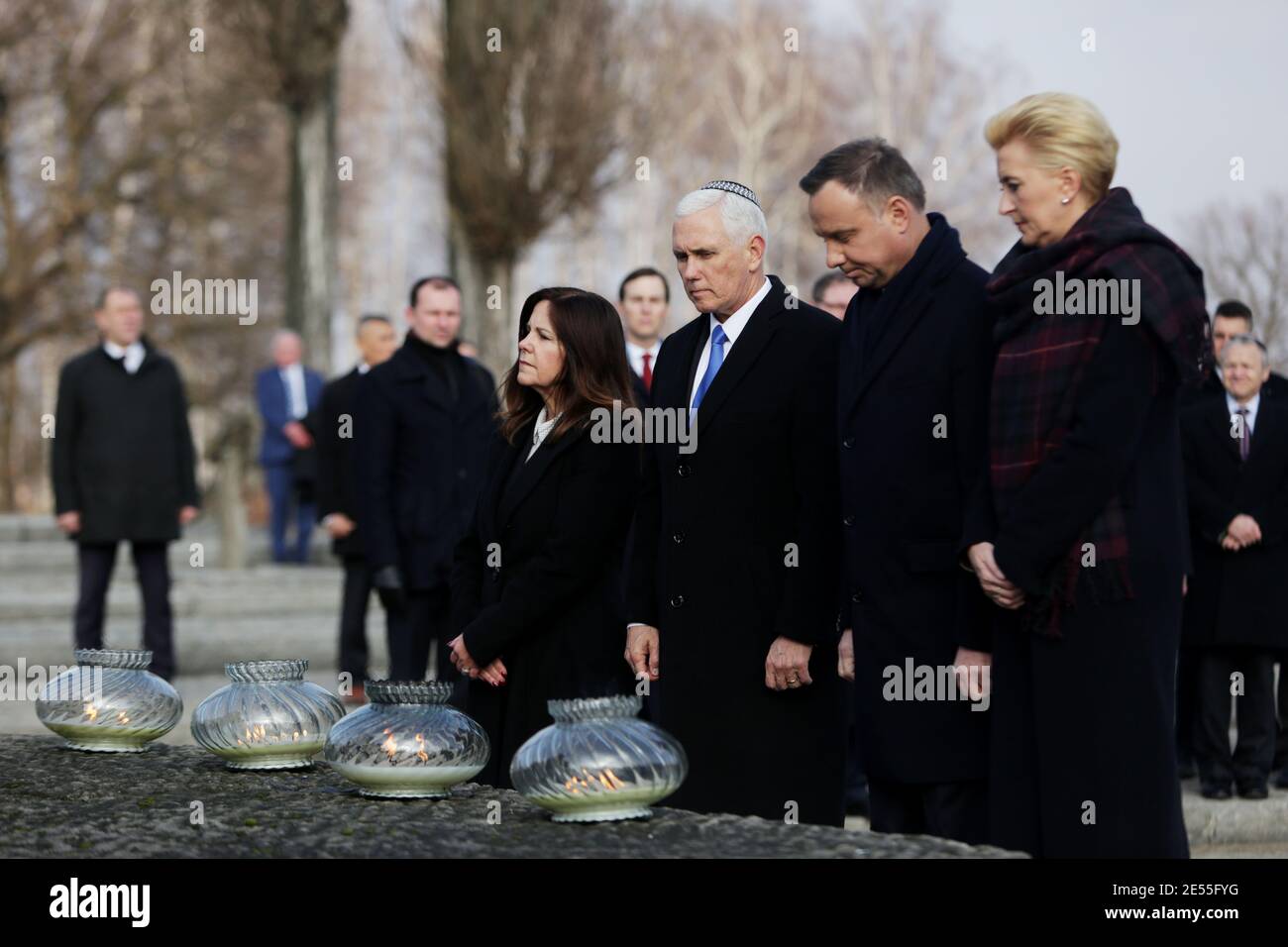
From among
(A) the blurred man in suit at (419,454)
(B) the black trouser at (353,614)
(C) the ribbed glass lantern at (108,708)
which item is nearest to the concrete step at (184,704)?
(B) the black trouser at (353,614)

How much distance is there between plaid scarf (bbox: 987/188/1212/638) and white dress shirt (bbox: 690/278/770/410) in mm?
812

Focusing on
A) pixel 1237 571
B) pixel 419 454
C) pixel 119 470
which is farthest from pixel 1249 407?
pixel 119 470

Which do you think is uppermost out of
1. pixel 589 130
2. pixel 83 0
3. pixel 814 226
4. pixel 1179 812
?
pixel 83 0

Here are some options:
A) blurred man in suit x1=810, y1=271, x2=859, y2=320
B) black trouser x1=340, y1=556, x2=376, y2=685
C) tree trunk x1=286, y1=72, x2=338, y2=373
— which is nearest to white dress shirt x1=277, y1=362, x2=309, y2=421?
tree trunk x1=286, y1=72, x2=338, y2=373

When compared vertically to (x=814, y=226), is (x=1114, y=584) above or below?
below

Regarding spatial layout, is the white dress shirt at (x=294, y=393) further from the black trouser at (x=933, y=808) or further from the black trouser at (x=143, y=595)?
the black trouser at (x=933, y=808)

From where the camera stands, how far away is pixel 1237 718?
331 inches

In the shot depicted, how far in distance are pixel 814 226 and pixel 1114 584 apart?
1136 mm

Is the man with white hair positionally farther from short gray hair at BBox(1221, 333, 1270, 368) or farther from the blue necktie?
short gray hair at BBox(1221, 333, 1270, 368)

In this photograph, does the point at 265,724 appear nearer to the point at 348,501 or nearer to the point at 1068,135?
the point at 1068,135
